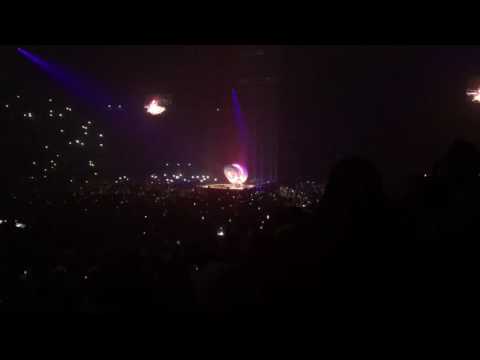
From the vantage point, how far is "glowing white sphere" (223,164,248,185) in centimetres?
1577

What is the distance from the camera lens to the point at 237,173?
51.9 feet

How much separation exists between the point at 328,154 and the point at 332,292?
40.5 feet

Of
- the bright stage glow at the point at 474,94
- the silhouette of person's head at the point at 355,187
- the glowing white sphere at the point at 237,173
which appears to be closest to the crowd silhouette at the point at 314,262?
the silhouette of person's head at the point at 355,187

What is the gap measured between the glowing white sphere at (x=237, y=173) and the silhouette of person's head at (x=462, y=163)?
1241 cm

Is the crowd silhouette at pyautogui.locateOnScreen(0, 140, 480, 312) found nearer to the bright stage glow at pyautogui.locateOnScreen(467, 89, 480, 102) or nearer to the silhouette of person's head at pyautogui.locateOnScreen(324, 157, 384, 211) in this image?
the silhouette of person's head at pyautogui.locateOnScreen(324, 157, 384, 211)

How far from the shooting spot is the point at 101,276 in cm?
300

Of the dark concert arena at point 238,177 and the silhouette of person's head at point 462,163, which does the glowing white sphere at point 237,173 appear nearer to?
the dark concert arena at point 238,177

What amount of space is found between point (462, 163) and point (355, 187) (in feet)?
5.90

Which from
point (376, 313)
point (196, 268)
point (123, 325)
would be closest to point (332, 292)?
point (376, 313)

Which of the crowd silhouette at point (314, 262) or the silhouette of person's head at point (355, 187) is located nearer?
the crowd silhouette at point (314, 262)

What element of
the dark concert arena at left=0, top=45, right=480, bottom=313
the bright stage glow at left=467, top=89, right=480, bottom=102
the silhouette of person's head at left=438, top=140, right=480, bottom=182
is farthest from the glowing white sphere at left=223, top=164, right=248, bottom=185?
the silhouette of person's head at left=438, top=140, right=480, bottom=182

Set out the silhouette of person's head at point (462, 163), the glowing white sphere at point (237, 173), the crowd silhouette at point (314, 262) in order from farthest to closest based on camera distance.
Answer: the glowing white sphere at point (237, 173), the silhouette of person's head at point (462, 163), the crowd silhouette at point (314, 262)

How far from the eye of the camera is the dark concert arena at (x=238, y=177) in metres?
2.19

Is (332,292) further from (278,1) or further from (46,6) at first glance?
(46,6)
